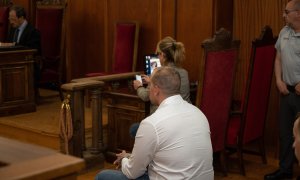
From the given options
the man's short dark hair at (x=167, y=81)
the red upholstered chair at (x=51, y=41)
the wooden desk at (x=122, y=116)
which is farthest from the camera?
the red upholstered chair at (x=51, y=41)

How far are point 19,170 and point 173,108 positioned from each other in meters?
1.55

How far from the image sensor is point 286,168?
4566 mm

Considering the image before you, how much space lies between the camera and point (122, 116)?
507cm

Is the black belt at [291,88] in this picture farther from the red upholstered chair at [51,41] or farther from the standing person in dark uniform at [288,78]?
the red upholstered chair at [51,41]

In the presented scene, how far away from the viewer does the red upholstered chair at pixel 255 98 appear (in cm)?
468

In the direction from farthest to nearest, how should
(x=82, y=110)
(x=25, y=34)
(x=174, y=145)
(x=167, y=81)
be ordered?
(x=25, y=34), (x=82, y=110), (x=167, y=81), (x=174, y=145)

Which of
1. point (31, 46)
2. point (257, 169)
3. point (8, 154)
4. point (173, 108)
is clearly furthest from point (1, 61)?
point (8, 154)

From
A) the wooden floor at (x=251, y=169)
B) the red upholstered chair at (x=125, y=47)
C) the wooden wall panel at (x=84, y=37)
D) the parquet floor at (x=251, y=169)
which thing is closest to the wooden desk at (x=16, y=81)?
the red upholstered chair at (x=125, y=47)

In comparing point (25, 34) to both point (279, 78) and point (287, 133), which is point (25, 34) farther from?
point (287, 133)

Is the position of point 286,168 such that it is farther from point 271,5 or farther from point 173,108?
point 173,108

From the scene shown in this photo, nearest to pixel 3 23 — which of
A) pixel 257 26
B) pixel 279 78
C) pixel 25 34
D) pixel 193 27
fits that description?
pixel 25 34

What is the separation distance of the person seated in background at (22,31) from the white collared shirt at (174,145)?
14.0ft

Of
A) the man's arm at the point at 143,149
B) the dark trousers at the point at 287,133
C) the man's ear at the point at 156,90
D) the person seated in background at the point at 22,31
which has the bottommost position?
the dark trousers at the point at 287,133

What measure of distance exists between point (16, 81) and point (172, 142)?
4.00 metres
